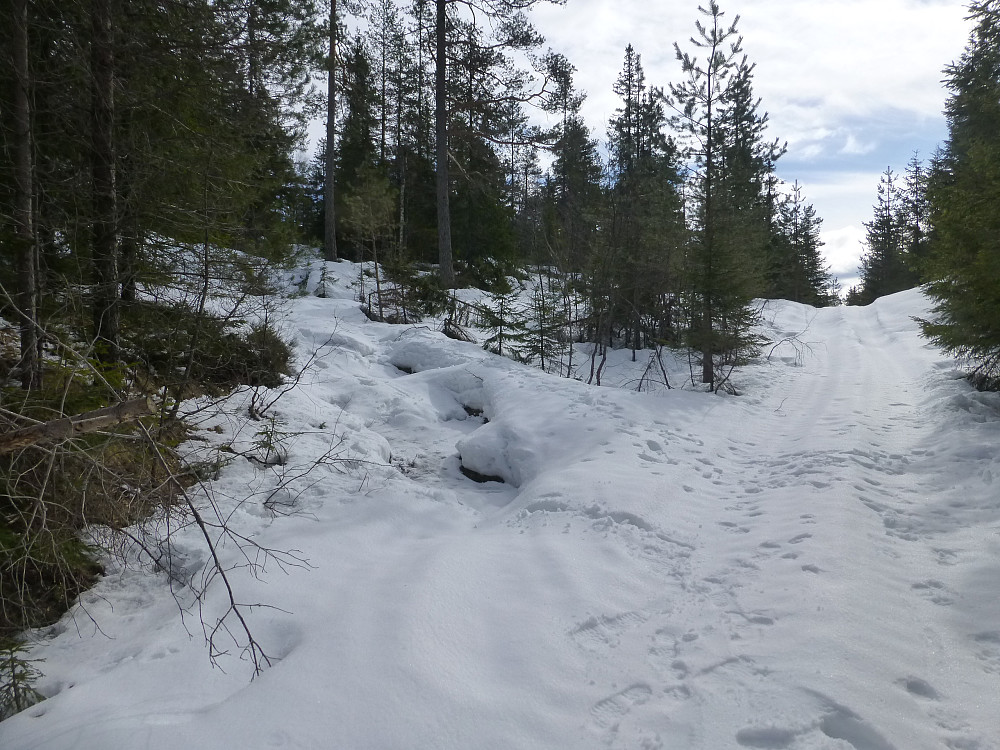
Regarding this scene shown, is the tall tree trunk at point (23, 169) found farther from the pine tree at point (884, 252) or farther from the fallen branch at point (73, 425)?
the pine tree at point (884, 252)

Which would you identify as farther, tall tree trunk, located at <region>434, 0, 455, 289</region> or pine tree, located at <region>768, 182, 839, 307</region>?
pine tree, located at <region>768, 182, 839, 307</region>

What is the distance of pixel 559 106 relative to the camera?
15961 millimetres

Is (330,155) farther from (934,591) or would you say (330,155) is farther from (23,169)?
(934,591)

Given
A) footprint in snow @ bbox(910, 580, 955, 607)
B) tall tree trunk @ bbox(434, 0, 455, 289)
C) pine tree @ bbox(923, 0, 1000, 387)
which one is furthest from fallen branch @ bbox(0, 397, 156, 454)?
tall tree trunk @ bbox(434, 0, 455, 289)

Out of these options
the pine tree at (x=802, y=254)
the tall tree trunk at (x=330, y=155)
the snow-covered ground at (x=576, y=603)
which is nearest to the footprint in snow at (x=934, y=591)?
the snow-covered ground at (x=576, y=603)

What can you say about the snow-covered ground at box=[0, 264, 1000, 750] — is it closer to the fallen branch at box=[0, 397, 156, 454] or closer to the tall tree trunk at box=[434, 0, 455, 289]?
the fallen branch at box=[0, 397, 156, 454]

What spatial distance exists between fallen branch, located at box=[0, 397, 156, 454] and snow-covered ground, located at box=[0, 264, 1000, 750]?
144 centimetres

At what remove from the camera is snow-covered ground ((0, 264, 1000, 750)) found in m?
2.63

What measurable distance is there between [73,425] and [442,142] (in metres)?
15.9

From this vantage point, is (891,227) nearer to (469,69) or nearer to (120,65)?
(469,69)

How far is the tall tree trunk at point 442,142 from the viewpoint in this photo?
640 inches

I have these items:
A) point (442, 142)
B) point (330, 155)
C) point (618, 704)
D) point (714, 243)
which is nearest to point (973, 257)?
point (714, 243)

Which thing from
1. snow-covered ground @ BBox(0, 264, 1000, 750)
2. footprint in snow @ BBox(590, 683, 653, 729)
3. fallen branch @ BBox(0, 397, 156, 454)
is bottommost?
footprint in snow @ BBox(590, 683, 653, 729)

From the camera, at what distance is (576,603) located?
12.0 ft
